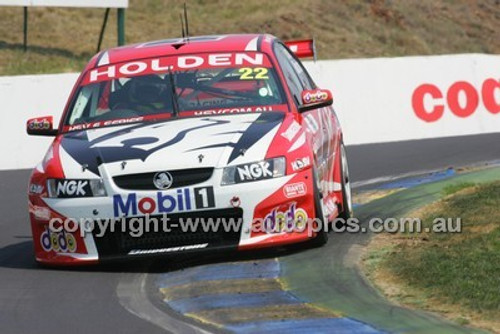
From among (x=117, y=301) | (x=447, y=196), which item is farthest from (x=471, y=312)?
(x=447, y=196)

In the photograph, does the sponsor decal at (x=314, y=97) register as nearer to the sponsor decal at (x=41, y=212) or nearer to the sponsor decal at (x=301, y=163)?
the sponsor decal at (x=301, y=163)

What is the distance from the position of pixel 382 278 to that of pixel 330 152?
2288 millimetres

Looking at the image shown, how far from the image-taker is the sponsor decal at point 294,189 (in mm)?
8227

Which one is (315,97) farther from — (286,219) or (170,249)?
(170,249)

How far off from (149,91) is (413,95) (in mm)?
9635

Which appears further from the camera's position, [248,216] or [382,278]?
[248,216]

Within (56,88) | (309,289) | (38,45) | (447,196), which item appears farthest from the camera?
(38,45)

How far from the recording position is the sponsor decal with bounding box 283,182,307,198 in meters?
8.23

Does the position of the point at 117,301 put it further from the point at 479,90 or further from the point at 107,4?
the point at 107,4

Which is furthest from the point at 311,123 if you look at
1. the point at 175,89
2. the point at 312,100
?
the point at 175,89

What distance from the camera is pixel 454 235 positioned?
886 centimetres

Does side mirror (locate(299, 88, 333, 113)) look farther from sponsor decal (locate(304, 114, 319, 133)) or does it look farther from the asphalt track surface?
the asphalt track surface

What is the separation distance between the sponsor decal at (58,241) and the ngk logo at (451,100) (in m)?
10.7

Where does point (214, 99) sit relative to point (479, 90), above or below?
above
